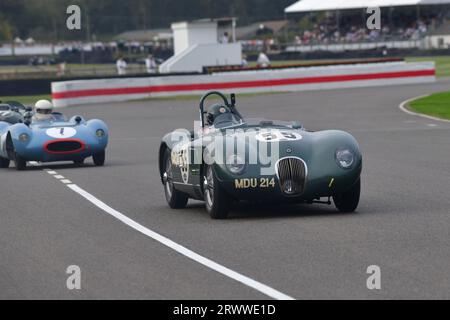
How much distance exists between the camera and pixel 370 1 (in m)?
79.6

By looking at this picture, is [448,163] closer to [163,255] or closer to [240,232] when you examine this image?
[240,232]

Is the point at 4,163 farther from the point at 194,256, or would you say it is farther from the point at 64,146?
the point at 194,256

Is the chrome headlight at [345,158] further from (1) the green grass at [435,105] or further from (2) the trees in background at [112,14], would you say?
(2) the trees in background at [112,14]

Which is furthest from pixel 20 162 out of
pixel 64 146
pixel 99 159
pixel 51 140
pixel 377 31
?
pixel 377 31

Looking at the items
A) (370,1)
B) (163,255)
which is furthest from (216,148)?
(370,1)

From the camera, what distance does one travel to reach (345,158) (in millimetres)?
11648

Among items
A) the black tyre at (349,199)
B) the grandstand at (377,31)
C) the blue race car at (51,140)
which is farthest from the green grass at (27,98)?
the black tyre at (349,199)

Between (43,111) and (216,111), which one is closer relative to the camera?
(216,111)

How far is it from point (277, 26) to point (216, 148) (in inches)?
3704

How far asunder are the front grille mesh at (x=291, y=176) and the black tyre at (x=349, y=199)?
506 millimetres

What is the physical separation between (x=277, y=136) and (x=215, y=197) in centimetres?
82

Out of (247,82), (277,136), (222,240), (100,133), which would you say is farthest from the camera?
(247,82)

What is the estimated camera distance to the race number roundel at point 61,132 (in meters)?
19.7
